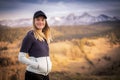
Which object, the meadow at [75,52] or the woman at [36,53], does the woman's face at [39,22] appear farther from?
the meadow at [75,52]

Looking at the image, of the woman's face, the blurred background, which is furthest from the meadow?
the woman's face

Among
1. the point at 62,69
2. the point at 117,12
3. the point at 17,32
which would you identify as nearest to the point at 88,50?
the point at 62,69

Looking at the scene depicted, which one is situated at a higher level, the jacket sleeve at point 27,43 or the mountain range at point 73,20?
the mountain range at point 73,20

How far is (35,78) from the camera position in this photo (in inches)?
85.9

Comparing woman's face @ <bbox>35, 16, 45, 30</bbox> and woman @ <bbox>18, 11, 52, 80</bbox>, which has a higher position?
woman's face @ <bbox>35, 16, 45, 30</bbox>

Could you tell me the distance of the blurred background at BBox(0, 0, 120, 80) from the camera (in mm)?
4148

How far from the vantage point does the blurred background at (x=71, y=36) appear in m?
4.15

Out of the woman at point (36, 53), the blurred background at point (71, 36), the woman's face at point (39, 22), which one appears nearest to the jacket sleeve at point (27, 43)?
the woman at point (36, 53)

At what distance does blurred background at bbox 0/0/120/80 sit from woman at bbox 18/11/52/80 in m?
1.94

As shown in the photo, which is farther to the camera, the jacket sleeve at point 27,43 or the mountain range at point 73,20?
the mountain range at point 73,20

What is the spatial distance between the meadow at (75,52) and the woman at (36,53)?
1.94m

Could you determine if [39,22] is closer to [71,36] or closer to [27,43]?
[27,43]

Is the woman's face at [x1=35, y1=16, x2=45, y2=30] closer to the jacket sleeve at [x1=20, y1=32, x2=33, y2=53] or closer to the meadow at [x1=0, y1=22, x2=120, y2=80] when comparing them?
the jacket sleeve at [x1=20, y1=32, x2=33, y2=53]

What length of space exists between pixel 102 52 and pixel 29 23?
4.03ft
